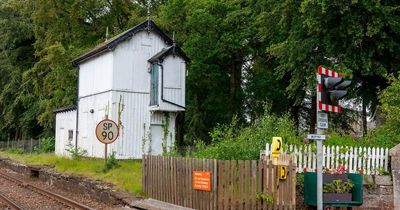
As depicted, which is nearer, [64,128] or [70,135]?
[70,135]

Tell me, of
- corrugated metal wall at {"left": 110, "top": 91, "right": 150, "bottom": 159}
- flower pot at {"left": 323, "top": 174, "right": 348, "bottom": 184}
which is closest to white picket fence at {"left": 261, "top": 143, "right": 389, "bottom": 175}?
flower pot at {"left": 323, "top": 174, "right": 348, "bottom": 184}

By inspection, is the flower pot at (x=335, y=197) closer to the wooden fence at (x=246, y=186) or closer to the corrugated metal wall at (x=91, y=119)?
the wooden fence at (x=246, y=186)

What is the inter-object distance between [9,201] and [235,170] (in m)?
8.97

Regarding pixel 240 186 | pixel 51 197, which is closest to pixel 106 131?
pixel 51 197

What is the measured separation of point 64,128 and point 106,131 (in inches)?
553

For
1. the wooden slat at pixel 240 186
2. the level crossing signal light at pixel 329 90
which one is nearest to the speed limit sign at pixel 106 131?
the wooden slat at pixel 240 186

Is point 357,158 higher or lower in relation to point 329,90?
lower

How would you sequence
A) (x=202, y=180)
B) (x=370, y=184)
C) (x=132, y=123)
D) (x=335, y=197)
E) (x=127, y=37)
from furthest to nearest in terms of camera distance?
(x=127, y=37) < (x=132, y=123) < (x=370, y=184) < (x=335, y=197) < (x=202, y=180)

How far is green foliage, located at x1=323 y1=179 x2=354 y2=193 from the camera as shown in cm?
1254

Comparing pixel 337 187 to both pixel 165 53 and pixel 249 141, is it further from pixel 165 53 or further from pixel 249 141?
pixel 165 53

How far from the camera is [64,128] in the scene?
31.5m

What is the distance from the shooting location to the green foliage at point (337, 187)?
12539 mm

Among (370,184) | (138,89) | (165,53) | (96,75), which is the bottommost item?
(370,184)

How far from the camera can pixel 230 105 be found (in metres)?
35.4
